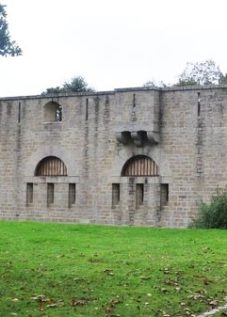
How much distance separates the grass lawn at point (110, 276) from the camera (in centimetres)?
1130

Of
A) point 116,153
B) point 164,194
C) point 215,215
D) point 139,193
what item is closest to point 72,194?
point 116,153

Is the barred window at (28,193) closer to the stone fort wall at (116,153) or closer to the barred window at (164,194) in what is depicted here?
the stone fort wall at (116,153)

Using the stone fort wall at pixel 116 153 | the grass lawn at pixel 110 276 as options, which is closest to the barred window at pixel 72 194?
the stone fort wall at pixel 116 153

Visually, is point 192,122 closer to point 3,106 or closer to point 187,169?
point 187,169

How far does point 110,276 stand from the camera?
13141mm

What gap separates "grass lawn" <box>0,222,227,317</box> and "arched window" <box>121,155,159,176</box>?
9.93 m

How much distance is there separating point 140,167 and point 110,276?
1621cm

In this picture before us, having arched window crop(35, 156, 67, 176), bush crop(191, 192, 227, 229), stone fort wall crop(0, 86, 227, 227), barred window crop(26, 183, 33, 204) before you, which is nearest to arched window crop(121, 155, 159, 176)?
stone fort wall crop(0, 86, 227, 227)

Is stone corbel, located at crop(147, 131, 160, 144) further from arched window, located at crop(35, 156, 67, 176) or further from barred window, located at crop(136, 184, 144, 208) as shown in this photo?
arched window, located at crop(35, 156, 67, 176)

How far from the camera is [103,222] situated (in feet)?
96.5

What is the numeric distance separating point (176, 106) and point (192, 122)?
87 cm

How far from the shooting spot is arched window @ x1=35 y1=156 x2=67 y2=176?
31.0m

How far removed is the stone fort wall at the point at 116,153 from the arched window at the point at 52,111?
3.1 inches

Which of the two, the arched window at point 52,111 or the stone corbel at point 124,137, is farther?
the arched window at point 52,111
